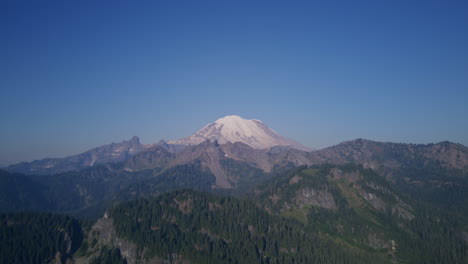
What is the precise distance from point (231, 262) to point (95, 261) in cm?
7999

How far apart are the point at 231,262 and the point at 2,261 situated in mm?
131454

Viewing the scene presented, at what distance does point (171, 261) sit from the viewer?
7854 inches

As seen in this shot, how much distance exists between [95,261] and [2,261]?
51.6 m

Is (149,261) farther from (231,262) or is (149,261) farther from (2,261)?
(2,261)

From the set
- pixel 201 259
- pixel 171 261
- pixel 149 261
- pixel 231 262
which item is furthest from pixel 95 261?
pixel 231 262

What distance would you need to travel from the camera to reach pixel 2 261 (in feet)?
640

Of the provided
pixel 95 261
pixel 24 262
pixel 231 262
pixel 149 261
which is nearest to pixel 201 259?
pixel 231 262

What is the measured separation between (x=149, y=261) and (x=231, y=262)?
157 feet

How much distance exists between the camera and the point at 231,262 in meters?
200

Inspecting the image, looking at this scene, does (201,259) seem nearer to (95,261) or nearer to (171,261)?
(171,261)

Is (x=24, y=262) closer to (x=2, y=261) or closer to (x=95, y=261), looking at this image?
(x=2, y=261)

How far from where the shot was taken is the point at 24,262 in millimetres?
198000

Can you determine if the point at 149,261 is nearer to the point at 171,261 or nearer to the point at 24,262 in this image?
the point at 171,261

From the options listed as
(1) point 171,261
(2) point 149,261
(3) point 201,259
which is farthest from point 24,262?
(3) point 201,259
